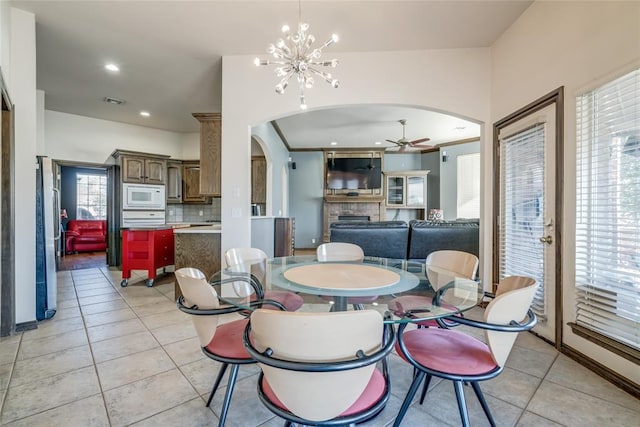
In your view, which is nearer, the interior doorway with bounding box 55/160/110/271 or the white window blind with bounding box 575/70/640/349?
the white window blind with bounding box 575/70/640/349

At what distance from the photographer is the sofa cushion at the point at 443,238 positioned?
146 inches

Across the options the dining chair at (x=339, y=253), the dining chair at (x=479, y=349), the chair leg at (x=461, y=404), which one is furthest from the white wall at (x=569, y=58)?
the dining chair at (x=339, y=253)

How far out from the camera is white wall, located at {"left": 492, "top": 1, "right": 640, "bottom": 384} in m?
1.78

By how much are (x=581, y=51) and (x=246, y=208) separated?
10.7 ft

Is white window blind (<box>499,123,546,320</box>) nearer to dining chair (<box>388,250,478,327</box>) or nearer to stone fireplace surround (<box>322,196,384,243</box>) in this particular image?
dining chair (<box>388,250,478,327</box>)

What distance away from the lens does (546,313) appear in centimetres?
242

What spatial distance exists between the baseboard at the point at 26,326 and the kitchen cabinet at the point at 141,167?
10.9 feet

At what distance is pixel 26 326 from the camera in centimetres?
256

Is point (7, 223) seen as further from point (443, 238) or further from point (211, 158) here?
A: point (443, 238)

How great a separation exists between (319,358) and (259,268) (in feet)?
4.59

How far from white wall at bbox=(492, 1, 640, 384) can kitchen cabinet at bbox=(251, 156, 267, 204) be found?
4371 millimetres

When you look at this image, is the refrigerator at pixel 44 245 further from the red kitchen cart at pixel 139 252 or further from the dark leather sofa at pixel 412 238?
the dark leather sofa at pixel 412 238

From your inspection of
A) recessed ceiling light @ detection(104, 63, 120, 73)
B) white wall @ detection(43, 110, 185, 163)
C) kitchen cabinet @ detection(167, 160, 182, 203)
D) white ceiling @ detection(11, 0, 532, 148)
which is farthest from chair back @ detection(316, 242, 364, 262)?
white wall @ detection(43, 110, 185, 163)

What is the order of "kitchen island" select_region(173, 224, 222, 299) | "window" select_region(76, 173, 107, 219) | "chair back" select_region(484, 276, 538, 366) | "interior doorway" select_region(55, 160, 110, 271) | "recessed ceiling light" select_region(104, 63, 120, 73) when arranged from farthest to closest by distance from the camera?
"window" select_region(76, 173, 107, 219) → "interior doorway" select_region(55, 160, 110, 271) → "recessed ceiling light" select_region(104, 63, 120, 73) → "kitchen island" select_region(173, 224, 222, 299) → "chair back" select_region(484, 276, 538, 366)
